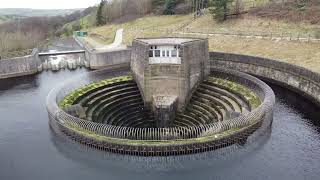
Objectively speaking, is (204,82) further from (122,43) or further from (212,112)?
(122,43)

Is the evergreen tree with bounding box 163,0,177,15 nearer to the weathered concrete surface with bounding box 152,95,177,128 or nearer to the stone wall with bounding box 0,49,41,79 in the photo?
the stone wall with bounding box 0,49,41,79

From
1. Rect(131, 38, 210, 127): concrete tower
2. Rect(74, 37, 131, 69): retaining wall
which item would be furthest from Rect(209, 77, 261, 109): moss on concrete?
Rect(74, 37, 131, 69): retaining wall

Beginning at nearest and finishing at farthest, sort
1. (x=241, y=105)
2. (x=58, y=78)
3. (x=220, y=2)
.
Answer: (x=241, y=105)
(x=58, y=78)
(x=220, y=2)

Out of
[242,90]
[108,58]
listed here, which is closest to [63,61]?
[108,58]

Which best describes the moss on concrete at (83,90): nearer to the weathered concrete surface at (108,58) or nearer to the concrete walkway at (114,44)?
the weathered concrete surface at (108,58)

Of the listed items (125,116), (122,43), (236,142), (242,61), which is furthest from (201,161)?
(122,43)

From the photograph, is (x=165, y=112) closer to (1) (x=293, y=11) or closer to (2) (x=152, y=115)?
(2) (x=152, y=115)
